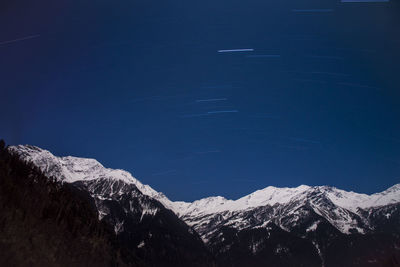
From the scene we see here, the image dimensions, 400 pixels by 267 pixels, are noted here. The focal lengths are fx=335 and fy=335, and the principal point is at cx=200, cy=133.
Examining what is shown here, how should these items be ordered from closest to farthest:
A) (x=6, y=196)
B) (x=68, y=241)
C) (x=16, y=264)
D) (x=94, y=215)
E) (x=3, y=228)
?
(x=16, y=264) → (x=3, y=228) → (x=6, y=196) → (x=68, y=241) → (x=94, y=215)

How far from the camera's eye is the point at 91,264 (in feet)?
277

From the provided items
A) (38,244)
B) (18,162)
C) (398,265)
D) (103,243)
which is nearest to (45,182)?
(18,162)

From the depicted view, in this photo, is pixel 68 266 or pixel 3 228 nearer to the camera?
pixel 3 228

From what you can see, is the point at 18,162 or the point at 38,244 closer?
the point at 38,244

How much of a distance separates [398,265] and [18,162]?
112544mm

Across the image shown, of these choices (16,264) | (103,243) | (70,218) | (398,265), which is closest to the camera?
(16,264)

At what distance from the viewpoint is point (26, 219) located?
65.4 meters

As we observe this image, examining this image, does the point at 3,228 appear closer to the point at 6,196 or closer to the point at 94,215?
the point at 6,196

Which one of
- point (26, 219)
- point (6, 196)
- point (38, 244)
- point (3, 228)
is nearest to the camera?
point (3, 228)

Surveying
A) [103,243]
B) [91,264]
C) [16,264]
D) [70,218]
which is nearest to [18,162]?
[70,218]

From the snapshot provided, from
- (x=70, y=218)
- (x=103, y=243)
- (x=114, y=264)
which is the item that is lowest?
(x=114, y=264)

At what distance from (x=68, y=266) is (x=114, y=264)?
3811 centimetres

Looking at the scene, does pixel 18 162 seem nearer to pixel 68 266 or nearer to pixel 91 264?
pixel 91 264

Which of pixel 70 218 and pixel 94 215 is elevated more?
pixel 70 218
